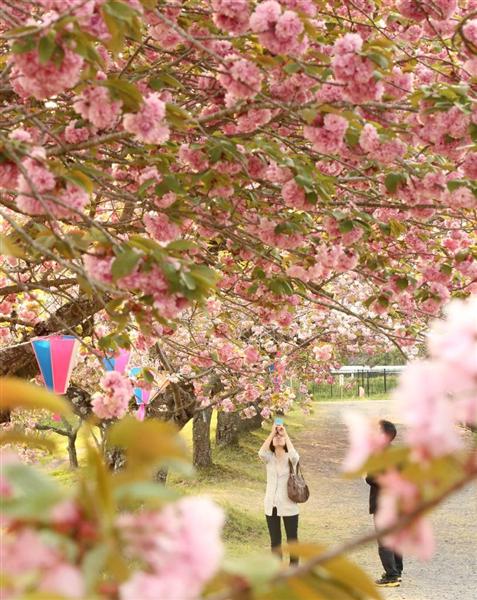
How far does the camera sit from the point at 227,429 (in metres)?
18.8

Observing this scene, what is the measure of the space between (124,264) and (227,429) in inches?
654

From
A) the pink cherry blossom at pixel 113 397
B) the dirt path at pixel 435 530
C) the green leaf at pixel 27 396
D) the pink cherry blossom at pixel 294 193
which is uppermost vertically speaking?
the pink cherry blossom at pixel 294 193

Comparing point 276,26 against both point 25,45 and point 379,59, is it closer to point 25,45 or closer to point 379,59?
point 379,59

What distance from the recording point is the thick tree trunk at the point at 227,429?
61.1 ft

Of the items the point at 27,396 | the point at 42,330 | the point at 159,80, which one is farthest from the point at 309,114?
the point at 42,330

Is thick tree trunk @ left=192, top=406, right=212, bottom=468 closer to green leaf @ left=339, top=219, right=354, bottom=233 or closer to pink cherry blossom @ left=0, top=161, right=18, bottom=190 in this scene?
green leaf @ left=339, top=219, right=354, bottom=233

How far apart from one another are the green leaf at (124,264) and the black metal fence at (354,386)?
3742 cm

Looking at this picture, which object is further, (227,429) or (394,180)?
(227,429)

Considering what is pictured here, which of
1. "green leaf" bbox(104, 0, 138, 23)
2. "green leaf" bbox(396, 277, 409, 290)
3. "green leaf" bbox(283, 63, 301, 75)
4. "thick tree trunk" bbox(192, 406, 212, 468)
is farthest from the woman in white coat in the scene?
"thick tree trunk" bbox(192, 406, 212, 468)

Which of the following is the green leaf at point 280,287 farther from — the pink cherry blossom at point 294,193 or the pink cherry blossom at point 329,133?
the pink cherry blossom at point 329,133

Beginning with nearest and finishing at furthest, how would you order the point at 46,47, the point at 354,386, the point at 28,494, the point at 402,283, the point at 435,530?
the point at 28,494 < the point at 46,47 < the point at 402,283 < the point at 435,530 < the point at 354,386

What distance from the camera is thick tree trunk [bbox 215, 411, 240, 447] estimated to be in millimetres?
18625

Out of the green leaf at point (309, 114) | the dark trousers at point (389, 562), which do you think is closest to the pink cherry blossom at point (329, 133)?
the green leaf at point (309, 114)

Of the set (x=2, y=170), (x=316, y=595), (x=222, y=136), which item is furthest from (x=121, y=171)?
(x=316, y=595)
